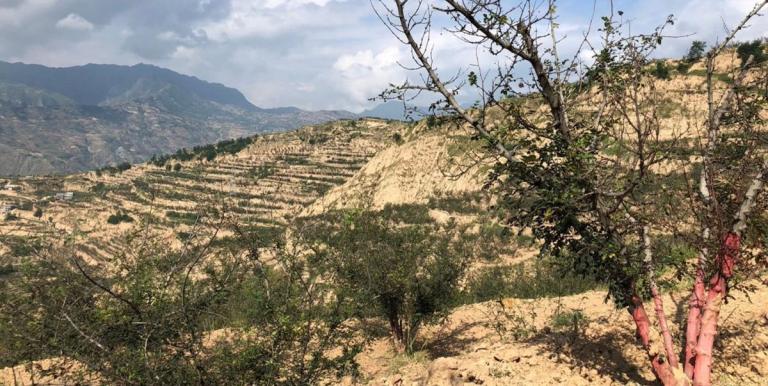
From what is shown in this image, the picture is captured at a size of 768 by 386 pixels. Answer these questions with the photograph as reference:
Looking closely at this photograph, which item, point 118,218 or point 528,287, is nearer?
point 528,287

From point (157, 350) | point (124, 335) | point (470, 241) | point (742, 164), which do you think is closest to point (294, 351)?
point (157, 350)

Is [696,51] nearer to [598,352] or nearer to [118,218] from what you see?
[598,352]

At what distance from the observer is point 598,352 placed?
813 cm

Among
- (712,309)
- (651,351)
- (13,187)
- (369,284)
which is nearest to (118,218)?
(13,187)

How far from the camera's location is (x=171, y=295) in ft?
21.6

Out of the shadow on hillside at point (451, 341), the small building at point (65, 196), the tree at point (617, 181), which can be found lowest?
the small building at point (65, 196)

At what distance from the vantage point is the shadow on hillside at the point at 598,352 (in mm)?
7461

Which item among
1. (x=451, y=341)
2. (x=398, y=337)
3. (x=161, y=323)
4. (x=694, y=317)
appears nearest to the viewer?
(x=161, y=323)

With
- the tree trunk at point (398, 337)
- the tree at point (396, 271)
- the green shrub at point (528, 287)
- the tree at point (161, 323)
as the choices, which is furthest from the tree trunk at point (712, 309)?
the green shrub at point (528, 287)

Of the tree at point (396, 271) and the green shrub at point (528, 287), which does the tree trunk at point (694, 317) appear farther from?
the green shrub at point (528, 287)

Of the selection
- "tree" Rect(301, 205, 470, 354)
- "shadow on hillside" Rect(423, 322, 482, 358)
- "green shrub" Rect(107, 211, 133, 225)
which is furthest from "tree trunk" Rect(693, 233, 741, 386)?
"green shrub" Rect(107, 211, 133, 225)

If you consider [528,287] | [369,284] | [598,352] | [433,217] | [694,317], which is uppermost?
[694,317]

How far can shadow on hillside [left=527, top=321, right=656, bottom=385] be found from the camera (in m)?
7.46

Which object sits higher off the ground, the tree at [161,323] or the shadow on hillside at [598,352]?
the tree at [161,323]
